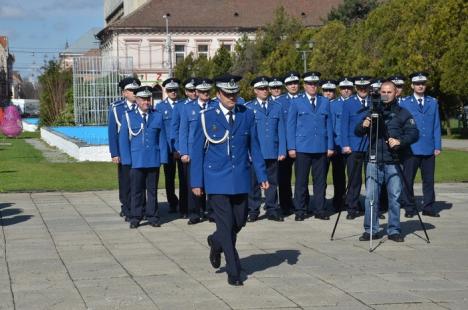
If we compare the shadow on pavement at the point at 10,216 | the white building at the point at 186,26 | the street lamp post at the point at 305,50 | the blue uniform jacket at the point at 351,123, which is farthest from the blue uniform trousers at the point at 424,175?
the white building at the point at 186,26

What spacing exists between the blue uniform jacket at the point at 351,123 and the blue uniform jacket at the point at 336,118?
379 millimetres

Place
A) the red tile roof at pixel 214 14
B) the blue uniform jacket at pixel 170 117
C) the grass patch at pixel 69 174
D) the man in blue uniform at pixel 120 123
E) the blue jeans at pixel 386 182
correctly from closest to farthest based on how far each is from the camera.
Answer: the blue jeans at pixel 386 182, the man in blue uniform at pixel 120 123, the blue uniform jacket at pixel 170 117, the grass patch at pixel 69 174, the red tile roof at pixel 214 14

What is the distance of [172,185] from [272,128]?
2.20 m

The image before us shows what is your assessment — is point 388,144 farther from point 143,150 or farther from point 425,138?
point 143,150

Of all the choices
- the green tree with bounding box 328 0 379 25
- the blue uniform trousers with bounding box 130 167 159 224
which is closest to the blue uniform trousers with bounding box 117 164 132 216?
the blue uniform trousers with bounding box 130 167 159 224

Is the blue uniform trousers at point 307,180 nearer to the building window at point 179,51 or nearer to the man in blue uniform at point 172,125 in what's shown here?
the man in blue uniform at point 172,125

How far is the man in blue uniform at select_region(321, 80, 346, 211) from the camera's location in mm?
13695

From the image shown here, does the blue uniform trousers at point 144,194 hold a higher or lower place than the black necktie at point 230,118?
lower

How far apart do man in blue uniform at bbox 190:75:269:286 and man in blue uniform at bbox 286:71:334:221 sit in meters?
4.32

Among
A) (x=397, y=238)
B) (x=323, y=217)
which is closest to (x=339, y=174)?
(x=323, y=217)

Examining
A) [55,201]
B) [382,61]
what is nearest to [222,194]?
[55,201]

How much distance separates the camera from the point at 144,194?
42.3 feet

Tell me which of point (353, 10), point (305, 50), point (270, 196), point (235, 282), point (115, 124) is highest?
point (353, 10)

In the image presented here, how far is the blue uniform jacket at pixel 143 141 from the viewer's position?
41.7 ft
